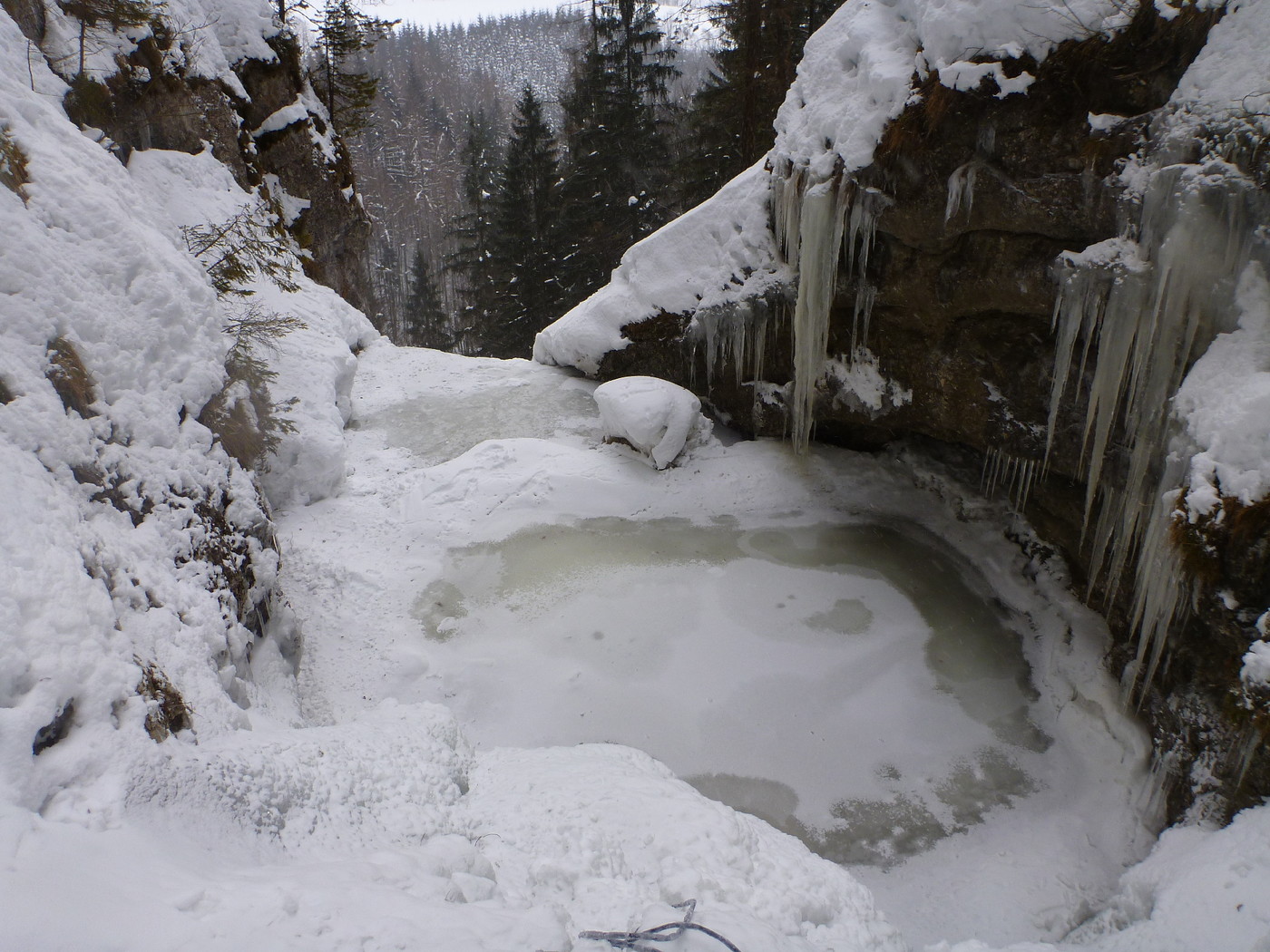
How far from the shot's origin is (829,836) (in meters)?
4.86

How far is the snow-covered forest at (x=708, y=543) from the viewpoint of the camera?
268 centimetres

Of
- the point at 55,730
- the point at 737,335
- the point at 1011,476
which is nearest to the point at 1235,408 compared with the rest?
the point at 1011,476

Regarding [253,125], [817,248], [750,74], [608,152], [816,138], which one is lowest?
[817,248]

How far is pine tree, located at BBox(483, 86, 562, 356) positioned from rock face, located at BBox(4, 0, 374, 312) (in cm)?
402

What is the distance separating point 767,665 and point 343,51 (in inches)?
718

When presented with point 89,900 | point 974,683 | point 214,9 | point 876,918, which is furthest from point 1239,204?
point 214,9

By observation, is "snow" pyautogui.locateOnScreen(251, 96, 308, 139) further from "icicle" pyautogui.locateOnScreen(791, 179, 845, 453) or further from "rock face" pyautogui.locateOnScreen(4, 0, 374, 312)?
"icicle" pyautogui.locateOnScreen(791, 179, 845, 453)

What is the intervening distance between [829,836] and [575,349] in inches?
321

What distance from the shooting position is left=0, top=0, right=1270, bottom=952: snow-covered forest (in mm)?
2684

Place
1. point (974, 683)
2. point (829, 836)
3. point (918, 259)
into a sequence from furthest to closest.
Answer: point (918, 259) < point (974, 683) < point (829, 836)

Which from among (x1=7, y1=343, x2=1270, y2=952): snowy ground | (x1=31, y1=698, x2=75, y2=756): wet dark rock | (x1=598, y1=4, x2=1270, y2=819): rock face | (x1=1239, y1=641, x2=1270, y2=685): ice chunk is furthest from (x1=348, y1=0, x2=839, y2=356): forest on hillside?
(x1=31, y1=698, x2=75, y2=756): wet dark rock

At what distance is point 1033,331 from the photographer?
6547 mm

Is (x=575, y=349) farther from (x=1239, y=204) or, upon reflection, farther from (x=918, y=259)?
(x=1239, y=204)

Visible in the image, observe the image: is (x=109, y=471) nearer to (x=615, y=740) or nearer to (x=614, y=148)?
(x=615, y=740)
